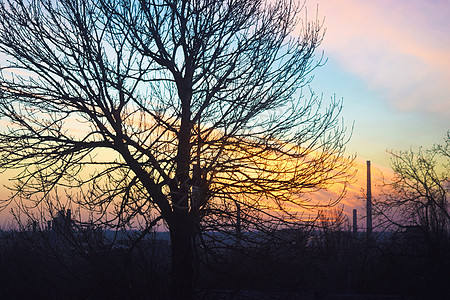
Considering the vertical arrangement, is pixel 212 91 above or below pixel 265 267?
above

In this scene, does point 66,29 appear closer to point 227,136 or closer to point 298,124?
point 227,136

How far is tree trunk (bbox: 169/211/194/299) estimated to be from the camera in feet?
29.4

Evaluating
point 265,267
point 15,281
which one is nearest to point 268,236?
point 265,267

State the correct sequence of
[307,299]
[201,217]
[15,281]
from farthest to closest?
[307,299] → [15,281] → [201,217]

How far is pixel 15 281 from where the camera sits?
474 inches

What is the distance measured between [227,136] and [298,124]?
1.50m

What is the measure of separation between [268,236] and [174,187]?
6.49 ft

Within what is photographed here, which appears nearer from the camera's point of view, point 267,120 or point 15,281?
point 267,120

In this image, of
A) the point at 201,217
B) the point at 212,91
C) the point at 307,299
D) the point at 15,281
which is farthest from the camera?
the point at 307,299

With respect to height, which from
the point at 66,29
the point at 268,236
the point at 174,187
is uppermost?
the point at 66,29

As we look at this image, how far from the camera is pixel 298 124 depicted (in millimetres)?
9555

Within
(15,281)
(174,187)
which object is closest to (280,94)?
(174,187)

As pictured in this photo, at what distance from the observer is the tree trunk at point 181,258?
896cm

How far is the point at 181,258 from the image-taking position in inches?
357
